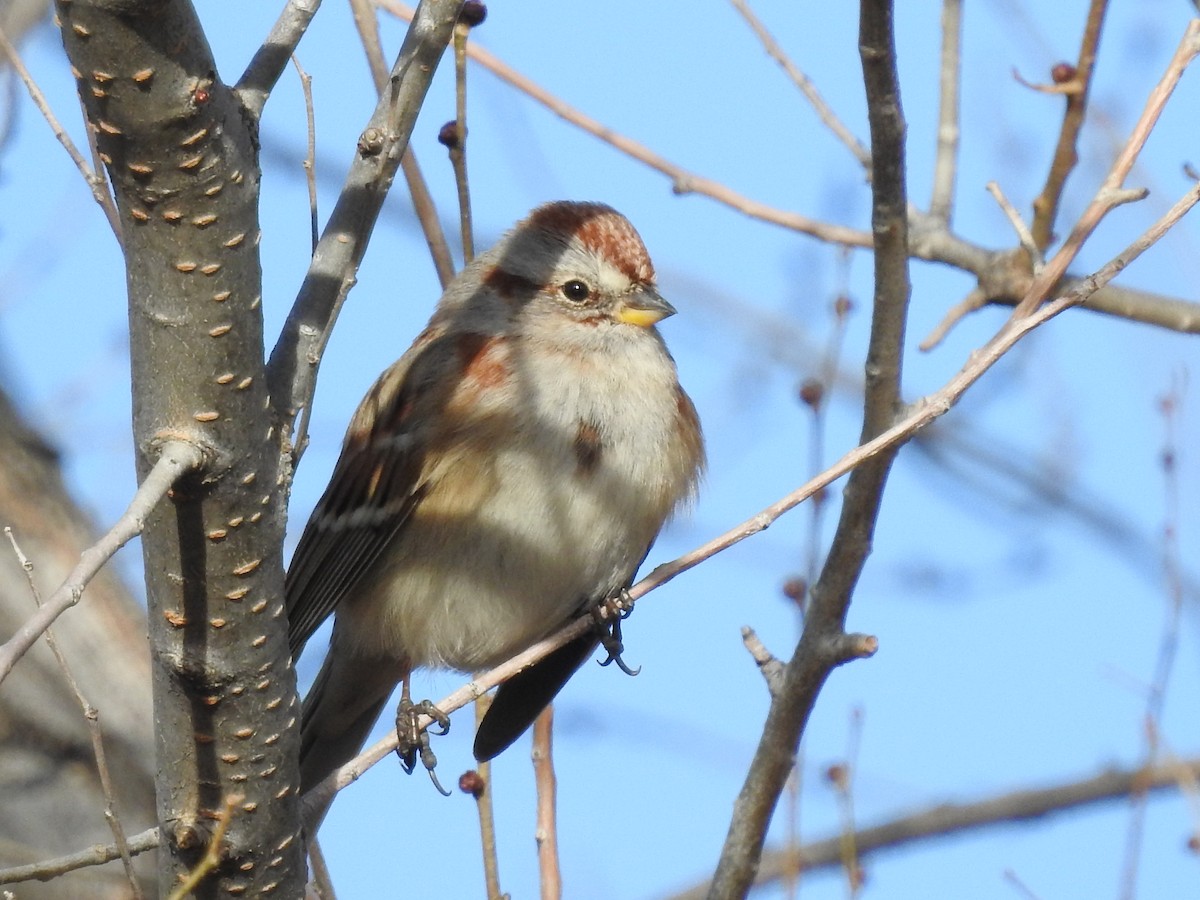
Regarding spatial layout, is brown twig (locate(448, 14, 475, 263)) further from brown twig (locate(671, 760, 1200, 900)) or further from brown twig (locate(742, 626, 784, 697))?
brown twig (locate(671, 760, 1200, 900))

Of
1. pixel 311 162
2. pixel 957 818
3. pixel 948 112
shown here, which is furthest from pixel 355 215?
pixel 957 818

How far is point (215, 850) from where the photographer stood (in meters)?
2.83

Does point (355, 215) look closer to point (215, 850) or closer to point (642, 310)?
point (215, 850)

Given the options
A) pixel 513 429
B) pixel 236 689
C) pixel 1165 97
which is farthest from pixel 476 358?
pixel 1165 97

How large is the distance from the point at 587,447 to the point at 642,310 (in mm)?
635

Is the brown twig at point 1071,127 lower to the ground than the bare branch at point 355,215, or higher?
higher

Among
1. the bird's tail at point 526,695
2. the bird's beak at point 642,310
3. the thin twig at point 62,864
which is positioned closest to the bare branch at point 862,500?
the bird's tail at point 526,695

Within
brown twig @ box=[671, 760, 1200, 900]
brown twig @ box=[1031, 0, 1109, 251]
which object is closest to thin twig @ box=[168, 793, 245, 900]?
brown twig @ box=[671, 760, 1200, 900]

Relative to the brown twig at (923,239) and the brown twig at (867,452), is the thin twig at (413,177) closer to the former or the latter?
the brown twig at (923,239)

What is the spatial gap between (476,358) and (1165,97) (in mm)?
2155

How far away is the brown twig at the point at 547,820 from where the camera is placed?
11.6 feet

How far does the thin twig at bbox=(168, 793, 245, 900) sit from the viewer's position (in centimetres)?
277

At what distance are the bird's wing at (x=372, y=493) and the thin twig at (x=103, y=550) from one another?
1.96m

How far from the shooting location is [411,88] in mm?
3006
